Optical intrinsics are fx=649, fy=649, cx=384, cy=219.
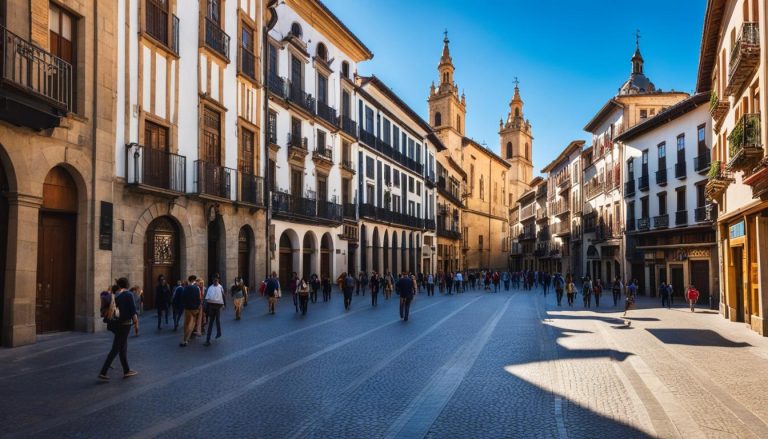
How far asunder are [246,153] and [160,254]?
7165 mm

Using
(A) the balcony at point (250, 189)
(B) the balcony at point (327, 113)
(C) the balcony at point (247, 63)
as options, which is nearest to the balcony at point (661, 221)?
(B) the balcony at point (327, 113)

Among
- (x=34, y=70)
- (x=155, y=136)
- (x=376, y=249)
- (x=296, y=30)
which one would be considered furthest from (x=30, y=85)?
(x=376, y=249)

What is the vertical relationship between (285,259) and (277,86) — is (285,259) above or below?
below

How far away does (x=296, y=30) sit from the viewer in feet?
110

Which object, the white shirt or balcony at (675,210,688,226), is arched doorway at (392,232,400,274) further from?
the white shirt

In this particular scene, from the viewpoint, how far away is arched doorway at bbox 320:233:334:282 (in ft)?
122

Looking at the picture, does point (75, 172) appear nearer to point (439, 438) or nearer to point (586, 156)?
point (439, 438)

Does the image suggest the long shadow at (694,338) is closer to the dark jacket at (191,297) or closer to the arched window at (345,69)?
the dark jacket at (191,297)

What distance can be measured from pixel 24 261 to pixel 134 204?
5.56m

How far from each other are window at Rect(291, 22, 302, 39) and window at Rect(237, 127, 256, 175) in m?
7.69

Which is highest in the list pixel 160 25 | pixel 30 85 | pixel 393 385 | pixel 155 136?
A: pixel 160 25

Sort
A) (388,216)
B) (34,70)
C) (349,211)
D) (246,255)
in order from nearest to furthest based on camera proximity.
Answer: (34,70) → (246,255) → (349,211) → (388,216)

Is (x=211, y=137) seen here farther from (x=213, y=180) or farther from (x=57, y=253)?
(x=57, y=253)

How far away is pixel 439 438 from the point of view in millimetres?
7160
